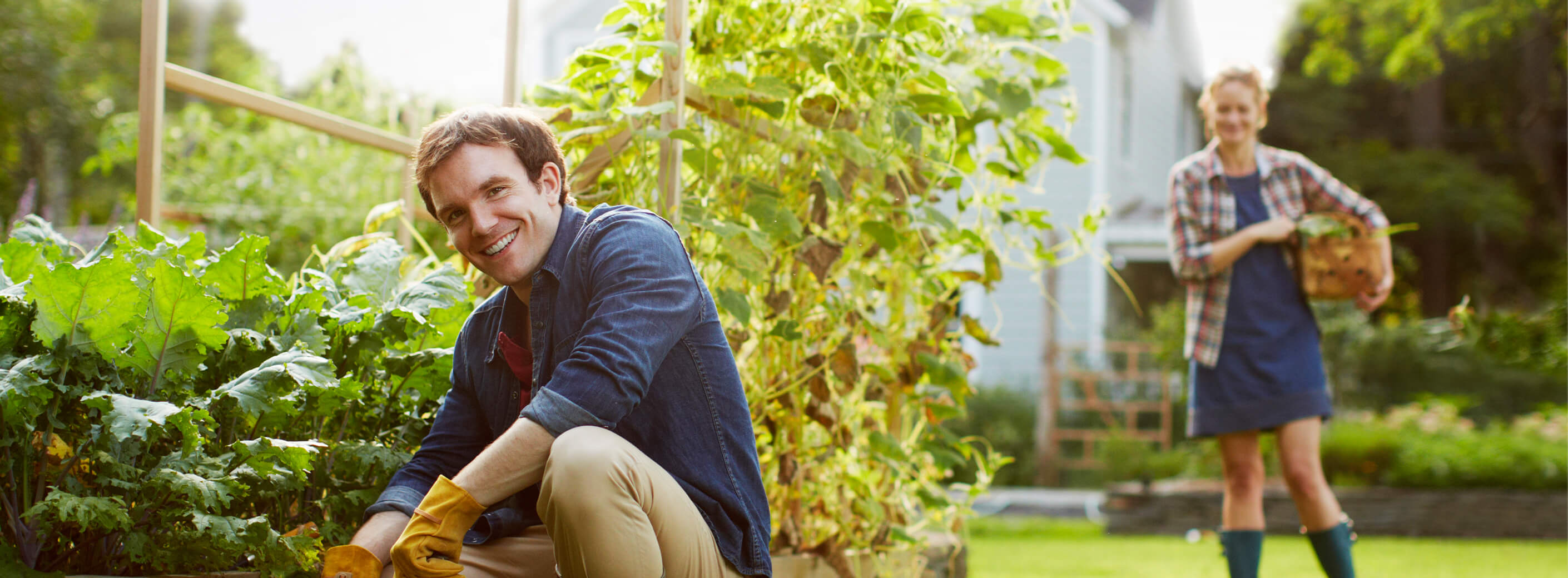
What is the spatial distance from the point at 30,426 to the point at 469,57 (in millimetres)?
3768

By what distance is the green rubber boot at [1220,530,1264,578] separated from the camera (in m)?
2.77

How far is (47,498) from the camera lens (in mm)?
1280

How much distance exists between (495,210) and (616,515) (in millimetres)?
433

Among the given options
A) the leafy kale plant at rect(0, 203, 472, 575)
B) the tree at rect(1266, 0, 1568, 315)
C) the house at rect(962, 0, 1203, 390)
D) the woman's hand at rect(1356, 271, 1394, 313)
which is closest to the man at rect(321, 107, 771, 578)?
the leafy kale plant at rect(0, 203, 472, 575)

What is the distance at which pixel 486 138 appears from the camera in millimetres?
1483

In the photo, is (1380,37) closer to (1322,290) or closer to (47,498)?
(1322,290)

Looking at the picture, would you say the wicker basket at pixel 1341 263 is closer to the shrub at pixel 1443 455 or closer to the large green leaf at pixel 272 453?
the large green leaf at pixel 272 453

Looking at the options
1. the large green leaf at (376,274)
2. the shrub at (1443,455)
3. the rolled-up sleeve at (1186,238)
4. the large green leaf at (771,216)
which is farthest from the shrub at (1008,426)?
the large green leaf at (376,274)

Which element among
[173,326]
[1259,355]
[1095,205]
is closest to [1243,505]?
[1259,355]

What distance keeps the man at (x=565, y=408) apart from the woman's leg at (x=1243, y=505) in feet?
5.52

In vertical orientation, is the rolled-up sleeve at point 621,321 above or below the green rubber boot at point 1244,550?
above

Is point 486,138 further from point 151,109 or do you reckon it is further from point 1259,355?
point 1259,355

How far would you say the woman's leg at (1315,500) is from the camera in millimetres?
2693

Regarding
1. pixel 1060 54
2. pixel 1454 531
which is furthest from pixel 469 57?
pixel 1060 54
